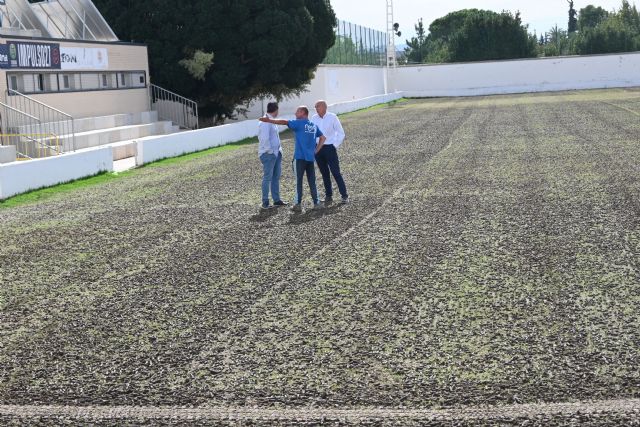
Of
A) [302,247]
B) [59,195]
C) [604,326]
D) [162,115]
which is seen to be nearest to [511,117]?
[162,115]

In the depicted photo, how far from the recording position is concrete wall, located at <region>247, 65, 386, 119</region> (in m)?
48.3

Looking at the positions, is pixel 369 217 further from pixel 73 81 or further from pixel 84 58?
pixel 84 58

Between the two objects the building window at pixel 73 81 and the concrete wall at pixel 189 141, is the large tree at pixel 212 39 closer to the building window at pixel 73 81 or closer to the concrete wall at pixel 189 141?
the building window at pixel 73 81

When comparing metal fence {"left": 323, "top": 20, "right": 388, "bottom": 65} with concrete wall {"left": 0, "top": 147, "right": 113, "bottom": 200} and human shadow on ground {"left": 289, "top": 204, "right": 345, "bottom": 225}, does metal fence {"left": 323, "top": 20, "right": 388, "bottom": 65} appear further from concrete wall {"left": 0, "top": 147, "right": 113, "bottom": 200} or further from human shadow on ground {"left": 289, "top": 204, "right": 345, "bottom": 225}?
human shadow on ground {"left": 289, "top": 204, "right": 345, "bottom": 225}

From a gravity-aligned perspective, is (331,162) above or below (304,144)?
below

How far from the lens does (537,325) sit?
7.29m

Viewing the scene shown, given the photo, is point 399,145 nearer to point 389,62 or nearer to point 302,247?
point 302,247

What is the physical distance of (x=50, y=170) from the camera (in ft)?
63.0

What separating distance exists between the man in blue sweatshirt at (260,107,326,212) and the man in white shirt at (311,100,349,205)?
193mm

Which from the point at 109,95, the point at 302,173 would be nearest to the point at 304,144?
the point at 302,173

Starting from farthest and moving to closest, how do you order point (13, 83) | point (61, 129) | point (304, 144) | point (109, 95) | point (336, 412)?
point (109, 95) < point (61, 129) < point (13, 83) < point (304, 144) < point (336, 412)

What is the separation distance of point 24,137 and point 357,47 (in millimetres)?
46454

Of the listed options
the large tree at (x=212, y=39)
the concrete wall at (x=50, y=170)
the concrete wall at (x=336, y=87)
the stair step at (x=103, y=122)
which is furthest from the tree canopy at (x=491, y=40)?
the concrete wall at (x=50, y=170)

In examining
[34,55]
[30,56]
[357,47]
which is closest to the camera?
[30,56]
